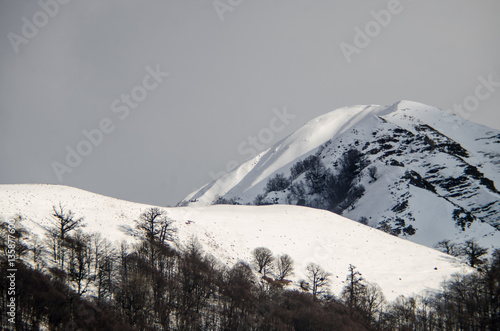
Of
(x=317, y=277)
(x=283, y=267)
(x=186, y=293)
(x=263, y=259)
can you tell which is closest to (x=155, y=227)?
(x=263, y=259)

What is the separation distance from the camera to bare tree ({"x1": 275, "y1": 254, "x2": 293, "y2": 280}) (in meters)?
62.4

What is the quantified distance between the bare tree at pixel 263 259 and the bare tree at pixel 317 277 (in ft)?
22.0

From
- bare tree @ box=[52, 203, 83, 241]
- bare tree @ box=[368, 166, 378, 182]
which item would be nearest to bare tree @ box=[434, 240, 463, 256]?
bare tree @ box=[368, 166, 378, 182]

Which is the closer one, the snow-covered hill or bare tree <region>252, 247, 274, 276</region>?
the snow-covered hill

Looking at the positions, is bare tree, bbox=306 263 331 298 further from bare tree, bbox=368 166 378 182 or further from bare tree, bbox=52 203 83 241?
bare tree, bbox=368 166 378 182

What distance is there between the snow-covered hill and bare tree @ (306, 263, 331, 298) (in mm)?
1324

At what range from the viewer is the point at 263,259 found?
209 ft

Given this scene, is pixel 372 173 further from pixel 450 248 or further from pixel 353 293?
pixel 353 293

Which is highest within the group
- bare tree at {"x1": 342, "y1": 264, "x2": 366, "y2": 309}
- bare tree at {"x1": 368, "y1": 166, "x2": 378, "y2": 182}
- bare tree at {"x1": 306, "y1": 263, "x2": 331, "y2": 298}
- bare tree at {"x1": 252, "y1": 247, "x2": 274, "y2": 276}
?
bare tree at {"x1": 368, "y1": 166, "x2": 378, "y2": 182}

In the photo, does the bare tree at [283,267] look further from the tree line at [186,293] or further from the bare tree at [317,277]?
the bare tree at [317,277]

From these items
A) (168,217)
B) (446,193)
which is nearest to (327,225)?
(168,217)

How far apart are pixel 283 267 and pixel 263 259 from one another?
3546 mm

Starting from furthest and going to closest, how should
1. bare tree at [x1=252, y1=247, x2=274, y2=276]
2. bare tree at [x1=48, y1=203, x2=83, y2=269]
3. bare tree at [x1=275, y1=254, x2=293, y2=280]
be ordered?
1. bare tree at [x1=252, y1=247, x2=274, y2=276]
2. bare tree at [x1=275, y1=254, x2=293, y2=280]
3. bare tree at [x1=48, y1=203, x2=83, y2=269]

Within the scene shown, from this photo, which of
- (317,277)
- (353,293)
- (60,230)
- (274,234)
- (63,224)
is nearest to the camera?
(63,224)
